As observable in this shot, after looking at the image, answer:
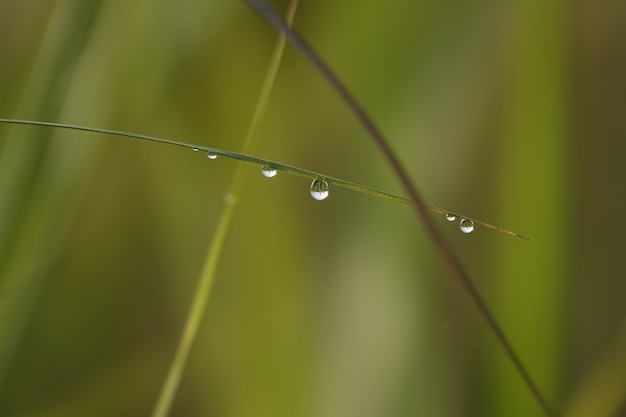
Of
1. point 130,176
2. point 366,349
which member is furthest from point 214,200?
point 366,349

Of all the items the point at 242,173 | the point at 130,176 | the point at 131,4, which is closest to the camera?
the point at 242,173

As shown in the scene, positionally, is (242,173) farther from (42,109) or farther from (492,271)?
(492,271)

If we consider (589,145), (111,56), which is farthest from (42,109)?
(589,145)

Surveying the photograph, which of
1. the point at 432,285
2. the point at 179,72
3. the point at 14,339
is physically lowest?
the point at 14,339

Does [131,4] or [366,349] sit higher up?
[131,4]

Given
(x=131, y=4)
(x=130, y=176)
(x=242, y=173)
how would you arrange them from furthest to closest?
(x=130, y=176) → (x=131, y=4) → (x=242, y=173)

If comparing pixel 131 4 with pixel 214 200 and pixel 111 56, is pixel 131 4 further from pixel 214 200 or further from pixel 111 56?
pixel 214 200

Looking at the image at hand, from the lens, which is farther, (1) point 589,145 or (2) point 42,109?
(1) point 589,145
